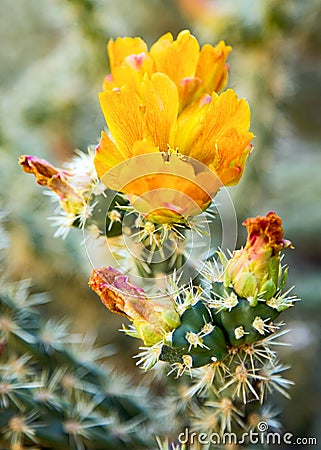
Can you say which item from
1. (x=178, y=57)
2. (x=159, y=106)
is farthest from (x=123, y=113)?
(x=178, y=57)

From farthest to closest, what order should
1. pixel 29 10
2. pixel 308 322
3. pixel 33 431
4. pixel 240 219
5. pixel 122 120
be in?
Answer: pixel 29 10 < pixel 308 322 < pixel 240 219 < pixel 33 431 < pixel 122 120

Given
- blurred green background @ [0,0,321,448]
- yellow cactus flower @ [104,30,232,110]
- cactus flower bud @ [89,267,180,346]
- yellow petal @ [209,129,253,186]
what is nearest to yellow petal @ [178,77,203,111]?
yellow cactus flower @ [104,30,232,110]

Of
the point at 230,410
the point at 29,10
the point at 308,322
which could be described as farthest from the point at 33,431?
the point at 29,10

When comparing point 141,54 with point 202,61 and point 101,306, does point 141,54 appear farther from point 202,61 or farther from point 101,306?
point 101,306

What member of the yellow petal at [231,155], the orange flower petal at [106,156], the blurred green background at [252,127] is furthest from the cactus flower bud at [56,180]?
Answer: the blurred green background at [252,127]

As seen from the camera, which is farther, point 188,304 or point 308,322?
point 308,322

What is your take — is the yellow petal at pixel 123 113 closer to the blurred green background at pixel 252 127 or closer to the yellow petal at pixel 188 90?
the yellow petal at pixel 188 90

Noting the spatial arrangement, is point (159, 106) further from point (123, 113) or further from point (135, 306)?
point (135, 306)
